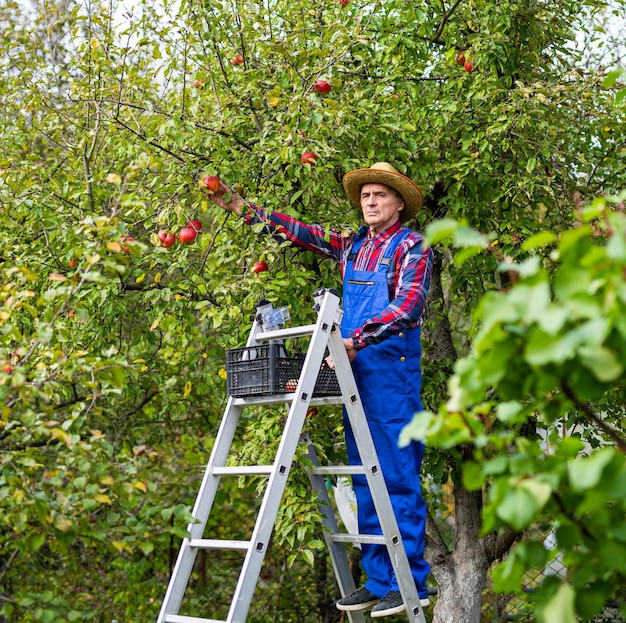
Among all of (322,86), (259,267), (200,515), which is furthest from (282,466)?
(322,86)

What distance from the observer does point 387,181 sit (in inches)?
153

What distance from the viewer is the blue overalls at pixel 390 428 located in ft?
11.9

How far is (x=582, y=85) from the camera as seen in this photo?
421 cm

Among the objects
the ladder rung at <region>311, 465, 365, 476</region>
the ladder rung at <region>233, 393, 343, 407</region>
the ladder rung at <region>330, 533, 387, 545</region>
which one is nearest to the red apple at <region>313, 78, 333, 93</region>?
the ladder rung at <region>233, 393, 343, 407</region>

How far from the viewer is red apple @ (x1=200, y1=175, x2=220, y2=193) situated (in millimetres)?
3804

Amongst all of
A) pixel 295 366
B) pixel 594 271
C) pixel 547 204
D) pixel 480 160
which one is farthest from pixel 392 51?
pixel 594 271

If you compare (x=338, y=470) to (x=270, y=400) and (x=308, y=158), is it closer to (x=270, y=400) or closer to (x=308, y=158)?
(x=270, y=400)

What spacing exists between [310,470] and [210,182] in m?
1.30

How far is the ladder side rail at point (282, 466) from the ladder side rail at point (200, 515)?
0.77 feet

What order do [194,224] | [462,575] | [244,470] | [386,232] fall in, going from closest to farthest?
1. [244,470]
2. [386,232]
3. [194,224]
4. [462,575]

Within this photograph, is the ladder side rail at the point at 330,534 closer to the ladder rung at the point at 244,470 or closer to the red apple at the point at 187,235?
the ladder rung at the point at 244,470

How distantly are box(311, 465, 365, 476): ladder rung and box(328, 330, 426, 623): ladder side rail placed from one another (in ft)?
0.10

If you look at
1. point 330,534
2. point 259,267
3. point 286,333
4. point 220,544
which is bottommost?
point 220,544

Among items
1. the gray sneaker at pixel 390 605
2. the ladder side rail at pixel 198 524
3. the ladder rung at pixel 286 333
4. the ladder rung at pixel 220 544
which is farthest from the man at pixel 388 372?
the ladder rung at pixel 220 544
